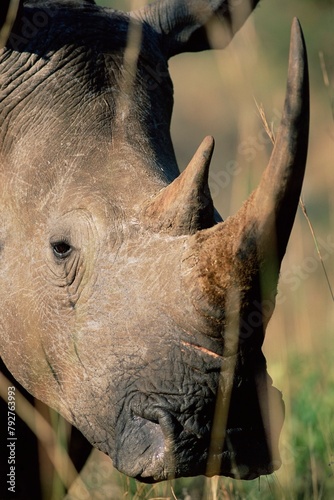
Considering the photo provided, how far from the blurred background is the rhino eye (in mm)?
895

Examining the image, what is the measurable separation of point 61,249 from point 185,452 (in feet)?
3.79

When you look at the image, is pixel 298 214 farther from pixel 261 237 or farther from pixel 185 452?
pixel 261 237

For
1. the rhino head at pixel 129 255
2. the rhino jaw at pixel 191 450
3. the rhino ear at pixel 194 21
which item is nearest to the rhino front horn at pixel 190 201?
the rhino head at pixel 129 255

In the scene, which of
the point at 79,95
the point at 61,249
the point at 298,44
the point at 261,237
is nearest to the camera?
the point at 298,44

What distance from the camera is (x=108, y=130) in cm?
508

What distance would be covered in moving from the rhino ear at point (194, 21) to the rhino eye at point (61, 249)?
1.74 metres

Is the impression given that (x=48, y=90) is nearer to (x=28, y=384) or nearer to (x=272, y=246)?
(x=28, y=384)

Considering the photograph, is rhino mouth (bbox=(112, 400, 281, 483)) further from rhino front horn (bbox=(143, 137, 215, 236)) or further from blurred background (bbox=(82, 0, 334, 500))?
blurred background (bbox=(82, 0, 334, 500))

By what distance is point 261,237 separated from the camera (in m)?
3.88

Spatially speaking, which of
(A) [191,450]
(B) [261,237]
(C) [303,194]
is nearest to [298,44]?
(B) [261,237]

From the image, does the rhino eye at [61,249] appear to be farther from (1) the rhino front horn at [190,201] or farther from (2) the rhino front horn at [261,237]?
(2) the rhino front horn at [261,237]

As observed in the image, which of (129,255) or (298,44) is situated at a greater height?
(298,44)

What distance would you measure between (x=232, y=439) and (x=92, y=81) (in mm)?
1989

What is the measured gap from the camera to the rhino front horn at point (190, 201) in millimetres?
4203
